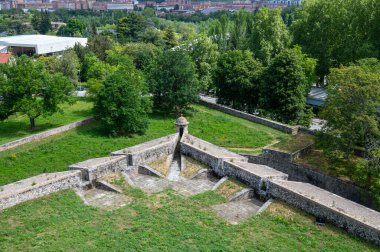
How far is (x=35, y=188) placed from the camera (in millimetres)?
17312

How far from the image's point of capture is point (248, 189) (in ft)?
62.2

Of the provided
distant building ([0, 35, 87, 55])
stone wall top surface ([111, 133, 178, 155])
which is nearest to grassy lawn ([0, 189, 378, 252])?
stone wall top surface ([111, 133, 178, 155])

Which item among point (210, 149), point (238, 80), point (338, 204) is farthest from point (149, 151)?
point (238, 80)

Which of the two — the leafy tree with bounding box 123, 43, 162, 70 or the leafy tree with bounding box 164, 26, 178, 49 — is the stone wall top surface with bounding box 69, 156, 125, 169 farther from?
the leafy tree with bounding box 164, 26, 178, 49

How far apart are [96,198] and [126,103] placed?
41.7ft

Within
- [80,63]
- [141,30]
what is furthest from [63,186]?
[141,30]

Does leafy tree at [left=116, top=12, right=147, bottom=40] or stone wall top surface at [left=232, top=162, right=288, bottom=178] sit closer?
stone wall top surface at [left=232, top=162, right=288, bottom=178]

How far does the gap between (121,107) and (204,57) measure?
14.5m

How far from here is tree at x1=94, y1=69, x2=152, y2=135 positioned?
30.0 meters

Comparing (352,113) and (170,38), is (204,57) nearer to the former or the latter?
(352,113)

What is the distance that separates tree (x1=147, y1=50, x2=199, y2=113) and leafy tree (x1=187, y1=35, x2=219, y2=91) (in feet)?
18.3

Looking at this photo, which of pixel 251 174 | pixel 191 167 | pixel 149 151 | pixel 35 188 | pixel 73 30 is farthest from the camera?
pixel 73 30

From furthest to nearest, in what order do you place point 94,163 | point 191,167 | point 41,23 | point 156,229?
point 41,23 < point 191,167 < point 94,163 < point 156,229

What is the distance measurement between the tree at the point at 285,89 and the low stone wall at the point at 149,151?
11.6m
